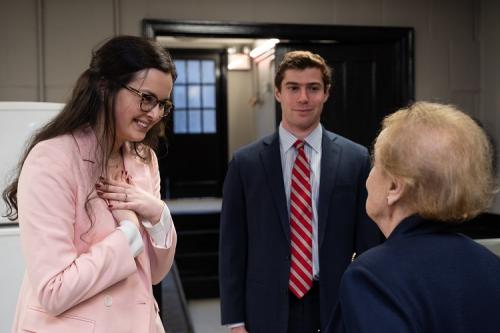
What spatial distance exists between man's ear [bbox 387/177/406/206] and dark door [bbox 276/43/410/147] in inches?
141

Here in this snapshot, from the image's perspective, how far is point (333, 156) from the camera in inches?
82.0

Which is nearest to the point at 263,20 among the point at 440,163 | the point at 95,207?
the point at 95,207

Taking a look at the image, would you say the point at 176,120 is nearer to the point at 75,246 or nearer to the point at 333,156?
the point at 333,156

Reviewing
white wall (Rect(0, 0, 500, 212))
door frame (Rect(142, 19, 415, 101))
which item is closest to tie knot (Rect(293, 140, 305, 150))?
door frame (Rect(142, 19, 415, 101))

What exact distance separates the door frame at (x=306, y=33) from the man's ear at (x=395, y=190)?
121 inches

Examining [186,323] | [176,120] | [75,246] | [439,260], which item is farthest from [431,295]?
[176,120]

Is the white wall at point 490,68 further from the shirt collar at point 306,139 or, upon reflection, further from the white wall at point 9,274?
the white wall at point 9,274

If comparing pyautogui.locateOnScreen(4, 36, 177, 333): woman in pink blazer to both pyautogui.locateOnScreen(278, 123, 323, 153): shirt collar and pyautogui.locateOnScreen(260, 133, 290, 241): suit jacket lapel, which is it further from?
pyautogui.locateOnScreen(278, 123, 323, 153): shirt collar

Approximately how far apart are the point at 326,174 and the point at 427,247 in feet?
3.50

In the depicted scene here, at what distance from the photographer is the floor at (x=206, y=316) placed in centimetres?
460

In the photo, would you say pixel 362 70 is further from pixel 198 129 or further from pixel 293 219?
pixel 198 129

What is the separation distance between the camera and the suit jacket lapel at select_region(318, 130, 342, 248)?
200 cm

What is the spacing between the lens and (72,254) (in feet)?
4.00

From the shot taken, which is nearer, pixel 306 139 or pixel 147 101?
pixel 147 101
